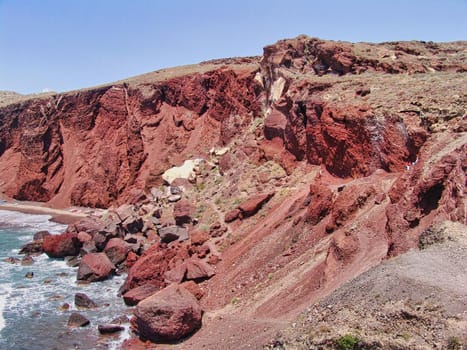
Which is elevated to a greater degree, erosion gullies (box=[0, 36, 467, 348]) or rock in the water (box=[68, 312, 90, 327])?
erosion gullies (box=[0, 36, 467, 348])

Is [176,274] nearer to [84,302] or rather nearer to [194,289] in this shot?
[194,289]

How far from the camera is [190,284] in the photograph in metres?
20.4

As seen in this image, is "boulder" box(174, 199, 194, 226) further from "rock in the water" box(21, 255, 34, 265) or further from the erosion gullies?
"rock in the water" box(21, 255, 34, 265)

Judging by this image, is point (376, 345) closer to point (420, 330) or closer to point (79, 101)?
point (420, 330)

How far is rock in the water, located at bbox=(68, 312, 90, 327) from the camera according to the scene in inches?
750

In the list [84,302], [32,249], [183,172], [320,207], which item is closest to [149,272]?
[84,302]

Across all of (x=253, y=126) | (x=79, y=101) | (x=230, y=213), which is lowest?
(x=230, y=213)

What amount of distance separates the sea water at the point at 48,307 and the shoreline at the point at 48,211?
11.8m

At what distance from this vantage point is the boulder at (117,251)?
28.2 metres

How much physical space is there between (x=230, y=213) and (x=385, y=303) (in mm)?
18135

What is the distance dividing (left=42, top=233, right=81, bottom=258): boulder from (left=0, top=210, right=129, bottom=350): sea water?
0.65 meters

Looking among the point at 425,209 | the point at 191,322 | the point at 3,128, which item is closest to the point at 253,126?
the point at 191,322

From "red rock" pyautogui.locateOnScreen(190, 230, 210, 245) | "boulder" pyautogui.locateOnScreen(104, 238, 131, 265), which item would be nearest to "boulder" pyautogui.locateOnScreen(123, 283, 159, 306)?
"red rock" pyautogui.locateOnScreen(190, 230, 210, 245)

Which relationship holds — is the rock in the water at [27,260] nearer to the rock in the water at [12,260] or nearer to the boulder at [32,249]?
the rock in the water at [12,260]
